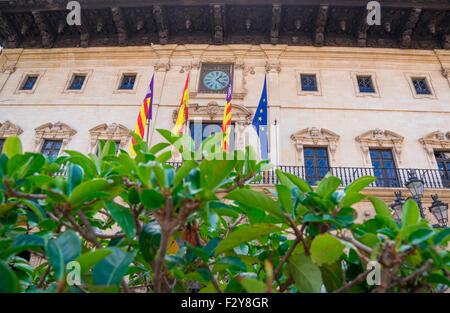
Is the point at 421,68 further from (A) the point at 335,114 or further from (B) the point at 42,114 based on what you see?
(B) the point at 42,114

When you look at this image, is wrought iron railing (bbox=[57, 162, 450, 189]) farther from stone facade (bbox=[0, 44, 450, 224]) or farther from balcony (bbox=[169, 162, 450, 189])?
stone facade (bbox=[0, 44, 450, 224])

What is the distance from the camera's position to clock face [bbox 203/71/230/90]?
1111 centimetres

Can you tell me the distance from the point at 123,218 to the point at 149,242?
6.1 inches

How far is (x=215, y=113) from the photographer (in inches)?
406

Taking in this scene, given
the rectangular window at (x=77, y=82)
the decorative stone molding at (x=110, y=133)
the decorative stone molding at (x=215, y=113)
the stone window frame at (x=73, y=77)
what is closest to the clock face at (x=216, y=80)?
the decorative stone molding at (x=215, y=113)

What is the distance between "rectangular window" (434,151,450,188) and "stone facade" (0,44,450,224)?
0.25 meters

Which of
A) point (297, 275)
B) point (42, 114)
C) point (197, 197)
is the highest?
point (42, 114)

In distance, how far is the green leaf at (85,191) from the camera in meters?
0.97

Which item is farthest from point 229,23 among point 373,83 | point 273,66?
point 373,83

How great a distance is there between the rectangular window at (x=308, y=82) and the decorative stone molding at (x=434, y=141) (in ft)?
14.9

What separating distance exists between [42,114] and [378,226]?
12.9m

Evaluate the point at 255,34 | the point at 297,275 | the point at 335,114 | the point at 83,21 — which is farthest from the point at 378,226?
the point at 83,21

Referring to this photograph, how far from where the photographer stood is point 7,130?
10.4m

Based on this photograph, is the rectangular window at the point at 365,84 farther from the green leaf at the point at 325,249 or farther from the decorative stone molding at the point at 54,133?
the decorative stone molding at the point at 54,133
